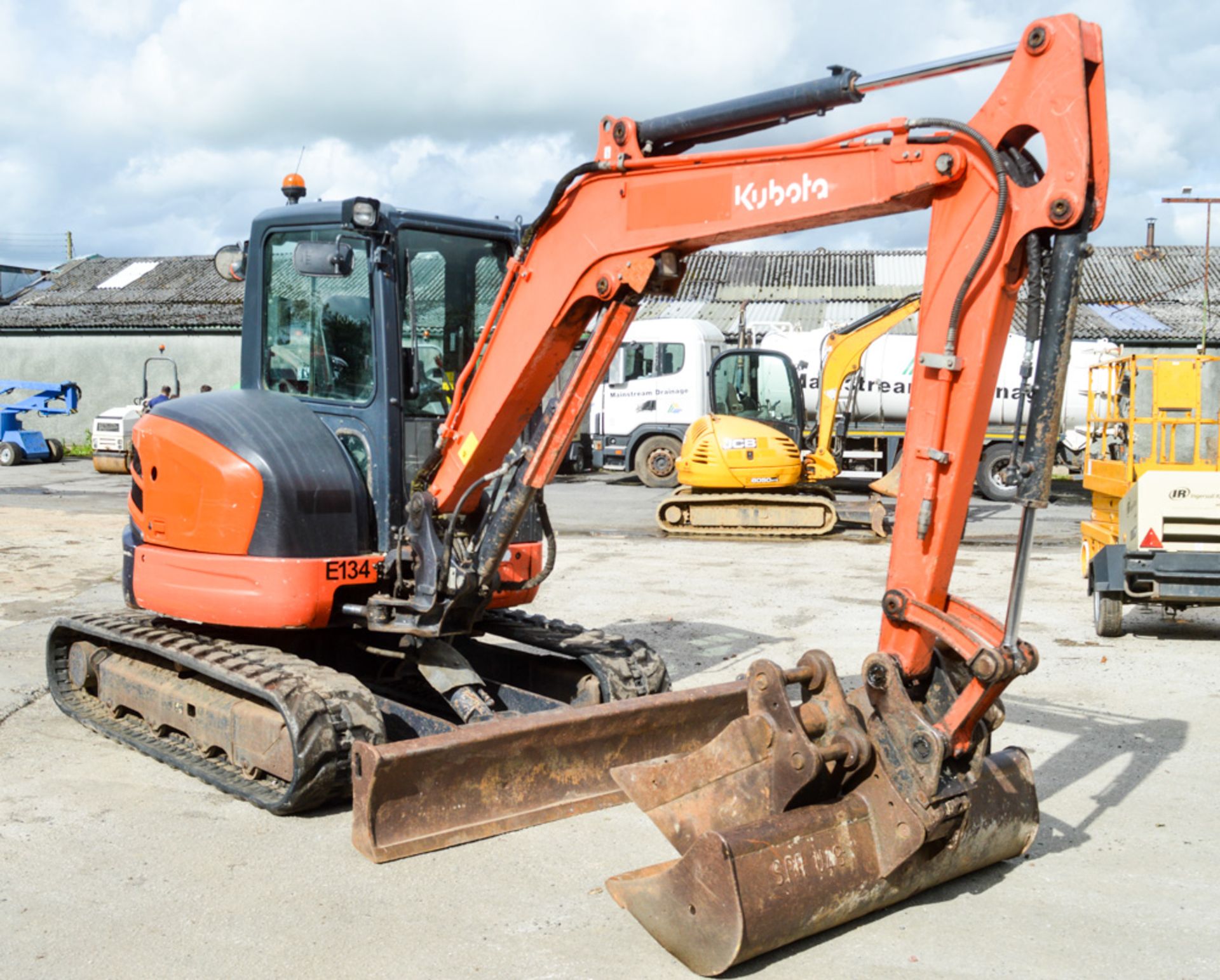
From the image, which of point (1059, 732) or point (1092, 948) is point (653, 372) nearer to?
point (1059, 732)

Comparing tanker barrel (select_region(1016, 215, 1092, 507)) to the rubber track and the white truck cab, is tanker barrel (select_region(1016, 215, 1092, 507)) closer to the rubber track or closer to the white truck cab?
the rubber track

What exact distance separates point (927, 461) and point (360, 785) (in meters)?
2.40

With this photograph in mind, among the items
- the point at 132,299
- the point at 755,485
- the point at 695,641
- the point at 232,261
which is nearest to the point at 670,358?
the point at 755,485

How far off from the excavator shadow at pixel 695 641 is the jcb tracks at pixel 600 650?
151 centimetres

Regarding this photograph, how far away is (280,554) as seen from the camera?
5715 mm

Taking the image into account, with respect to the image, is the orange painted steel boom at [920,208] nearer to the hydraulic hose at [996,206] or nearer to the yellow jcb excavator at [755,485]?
the hydraulic hose at [996,206]

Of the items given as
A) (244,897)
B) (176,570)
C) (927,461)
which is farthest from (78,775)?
(927,461)

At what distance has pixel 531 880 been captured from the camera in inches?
187

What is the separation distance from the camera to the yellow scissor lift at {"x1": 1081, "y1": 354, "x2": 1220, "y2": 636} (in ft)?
29.9

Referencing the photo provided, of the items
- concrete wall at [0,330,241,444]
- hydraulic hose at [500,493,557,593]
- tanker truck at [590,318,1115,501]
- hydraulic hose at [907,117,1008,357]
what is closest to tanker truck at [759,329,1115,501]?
tanker truck at [590,318,1115,501]

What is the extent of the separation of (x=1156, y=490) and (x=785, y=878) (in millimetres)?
6302

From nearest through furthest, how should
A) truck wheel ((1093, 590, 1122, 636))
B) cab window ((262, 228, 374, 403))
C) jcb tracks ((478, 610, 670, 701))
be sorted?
cab window ((262, 228, 374, 403)) → jcb tracks ((478, 610, 670, 701)) → truck wheel ((1093, 590, 1122, 636))

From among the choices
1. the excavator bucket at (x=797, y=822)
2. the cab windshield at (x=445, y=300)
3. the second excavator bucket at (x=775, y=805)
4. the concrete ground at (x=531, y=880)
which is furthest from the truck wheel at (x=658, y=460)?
the excavator bucket at (x=797, y=822)

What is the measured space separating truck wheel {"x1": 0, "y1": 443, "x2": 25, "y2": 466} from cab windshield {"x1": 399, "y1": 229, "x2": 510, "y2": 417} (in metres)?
22.3
